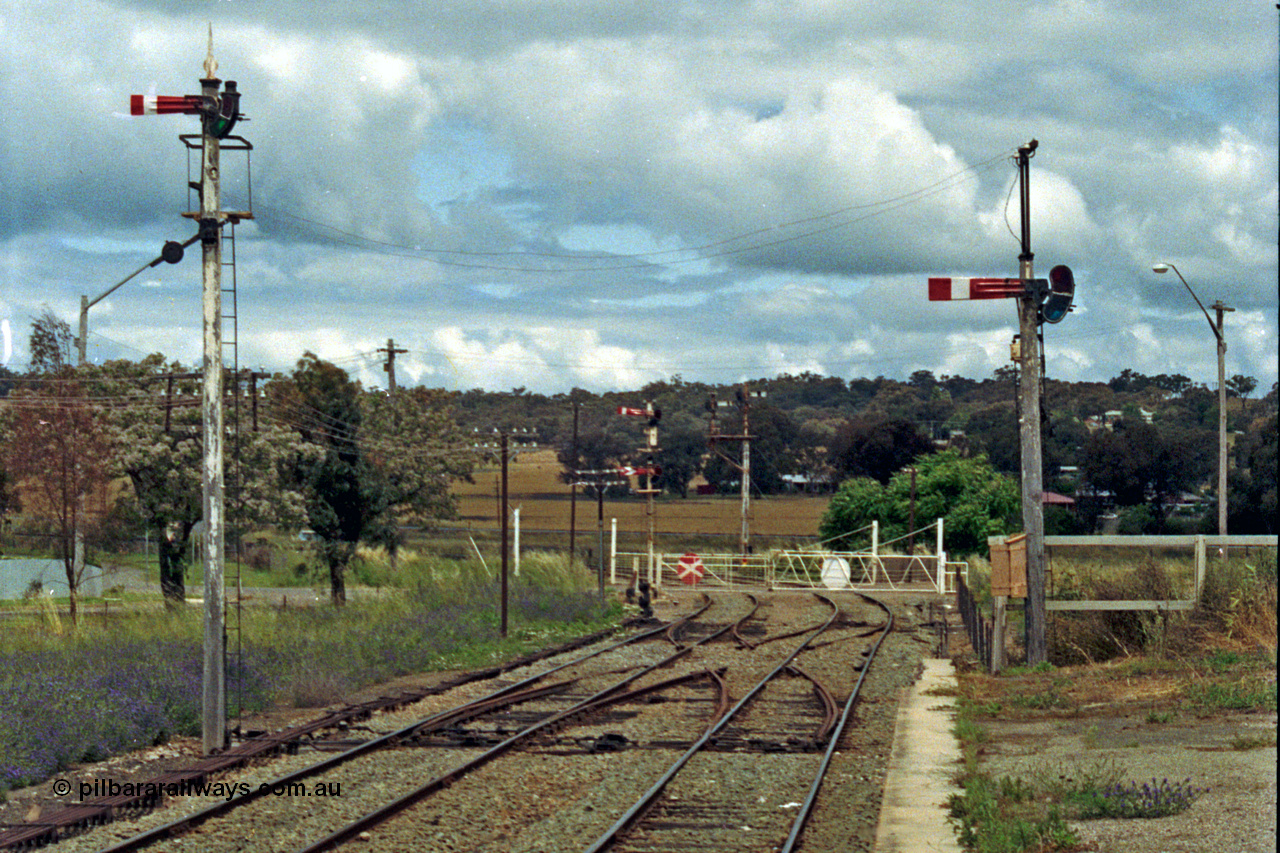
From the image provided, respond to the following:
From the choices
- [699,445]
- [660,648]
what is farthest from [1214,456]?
[660,648]

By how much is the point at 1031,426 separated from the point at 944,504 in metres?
37.0

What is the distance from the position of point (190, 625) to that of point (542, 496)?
8767cm

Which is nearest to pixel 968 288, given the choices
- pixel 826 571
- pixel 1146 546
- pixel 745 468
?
pixel 1146 546

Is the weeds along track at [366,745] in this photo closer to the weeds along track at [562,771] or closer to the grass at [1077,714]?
the weeds along track at [562,771]

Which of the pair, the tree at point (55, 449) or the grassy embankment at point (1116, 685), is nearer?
the grassy embankment at point (1116, 685)

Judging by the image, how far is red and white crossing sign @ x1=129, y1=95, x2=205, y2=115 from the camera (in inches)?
490

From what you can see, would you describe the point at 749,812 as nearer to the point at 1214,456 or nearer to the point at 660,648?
the point at 660,648

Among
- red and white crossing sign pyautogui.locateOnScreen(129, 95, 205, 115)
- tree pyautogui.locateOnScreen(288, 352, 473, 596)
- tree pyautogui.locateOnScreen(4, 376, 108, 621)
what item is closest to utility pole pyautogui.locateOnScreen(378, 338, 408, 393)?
tree pyautogui.locateOnScreen(288, 352, 473, 596)

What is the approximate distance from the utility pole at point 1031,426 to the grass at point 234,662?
356 inches

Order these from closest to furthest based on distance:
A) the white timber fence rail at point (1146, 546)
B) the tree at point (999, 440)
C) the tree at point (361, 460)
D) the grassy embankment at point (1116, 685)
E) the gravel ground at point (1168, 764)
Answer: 1. the gravel ground at point (1168, 764)
2. the grassy embankment at point (1116, 685)
3. the white timber fence rail at point (1146, 546)
4. the tree at point (361, 460)
5. the tree at point (999, 440)

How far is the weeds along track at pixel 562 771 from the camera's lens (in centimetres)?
962

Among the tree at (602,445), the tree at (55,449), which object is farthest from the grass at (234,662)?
the tree at (602,445)

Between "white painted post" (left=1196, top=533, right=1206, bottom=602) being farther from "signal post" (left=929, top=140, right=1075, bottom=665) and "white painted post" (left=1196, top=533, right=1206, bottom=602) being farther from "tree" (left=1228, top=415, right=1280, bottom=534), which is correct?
"tree" (left=1228, top=415, right=1280, bottom=534)

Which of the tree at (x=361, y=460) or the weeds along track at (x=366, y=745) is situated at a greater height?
the tree at (x=361, y=460)
